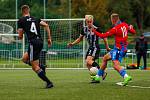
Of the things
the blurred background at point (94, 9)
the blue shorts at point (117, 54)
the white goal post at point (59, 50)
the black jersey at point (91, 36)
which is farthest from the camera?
the blurred background at point (94, 9)

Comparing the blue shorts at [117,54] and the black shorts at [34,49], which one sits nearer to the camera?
the black shorts at [34,49]

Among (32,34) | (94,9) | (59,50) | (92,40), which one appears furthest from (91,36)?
(94,9)

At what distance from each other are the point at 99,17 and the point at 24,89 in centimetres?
4798

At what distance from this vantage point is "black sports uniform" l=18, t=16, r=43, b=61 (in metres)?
13.9

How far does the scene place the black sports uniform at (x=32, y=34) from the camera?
1388cm

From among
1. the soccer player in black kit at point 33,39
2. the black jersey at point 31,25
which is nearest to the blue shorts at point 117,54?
the soccer player in black kit at point 33,39

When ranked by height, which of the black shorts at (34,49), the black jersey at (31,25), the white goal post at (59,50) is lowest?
the white goal post at (59,50)

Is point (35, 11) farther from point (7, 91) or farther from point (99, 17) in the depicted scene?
point (7, 91)

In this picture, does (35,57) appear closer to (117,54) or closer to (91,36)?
(117,54)

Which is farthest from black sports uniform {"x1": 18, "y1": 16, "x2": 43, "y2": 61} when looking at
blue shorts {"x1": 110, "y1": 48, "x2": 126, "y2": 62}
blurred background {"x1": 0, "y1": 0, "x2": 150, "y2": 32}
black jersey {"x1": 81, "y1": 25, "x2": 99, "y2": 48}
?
blurred background {"x1": 0, "y1": 0, "x2": 150, "y2": 32}

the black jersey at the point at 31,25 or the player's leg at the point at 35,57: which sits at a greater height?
the black jersey at the point at 31,25

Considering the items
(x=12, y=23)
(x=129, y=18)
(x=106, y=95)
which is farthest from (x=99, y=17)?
(x=106, y=95)

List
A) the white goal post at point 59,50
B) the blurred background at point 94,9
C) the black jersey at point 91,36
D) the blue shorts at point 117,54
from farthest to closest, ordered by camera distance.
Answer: the blurred background at point 94,9 → the white goal post at point 59,50 → the black jersey at point 91,36 → the blue shorts at point 117,54

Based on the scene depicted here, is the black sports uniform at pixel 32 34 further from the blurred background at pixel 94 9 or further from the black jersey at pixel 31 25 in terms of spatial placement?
the blurred background at pixel 94 9
